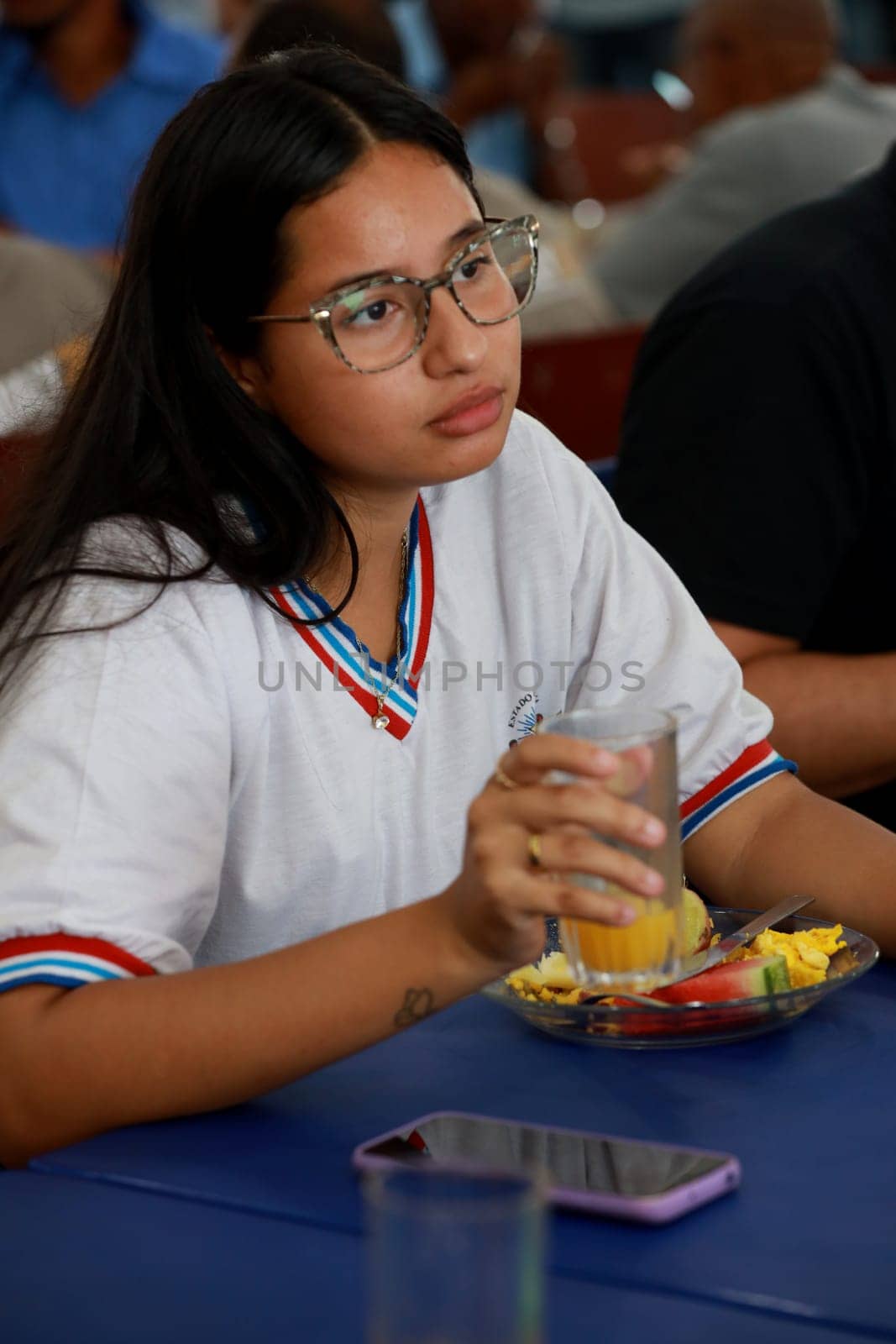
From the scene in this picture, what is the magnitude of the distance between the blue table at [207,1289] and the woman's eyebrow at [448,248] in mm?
677

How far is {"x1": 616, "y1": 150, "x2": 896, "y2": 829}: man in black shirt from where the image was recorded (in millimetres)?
1829

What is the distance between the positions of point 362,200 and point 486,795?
21.2 inches

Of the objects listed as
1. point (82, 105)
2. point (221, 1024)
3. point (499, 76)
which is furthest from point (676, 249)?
point (221, 1024)

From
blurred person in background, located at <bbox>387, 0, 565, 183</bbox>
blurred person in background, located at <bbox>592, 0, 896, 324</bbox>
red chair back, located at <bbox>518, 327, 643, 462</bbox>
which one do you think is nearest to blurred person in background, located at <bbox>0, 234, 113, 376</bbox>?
red chair back, located at <bbox>518, 327, 643, 462</bbox>

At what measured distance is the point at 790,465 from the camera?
5.98 feet

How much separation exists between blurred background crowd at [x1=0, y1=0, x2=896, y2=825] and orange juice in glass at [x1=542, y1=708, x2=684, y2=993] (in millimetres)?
723

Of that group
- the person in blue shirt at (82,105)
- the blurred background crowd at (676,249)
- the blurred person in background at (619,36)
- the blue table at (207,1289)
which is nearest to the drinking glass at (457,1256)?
the blue table at (207,1289)

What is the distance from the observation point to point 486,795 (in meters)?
0.99

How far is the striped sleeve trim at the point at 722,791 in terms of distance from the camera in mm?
1496

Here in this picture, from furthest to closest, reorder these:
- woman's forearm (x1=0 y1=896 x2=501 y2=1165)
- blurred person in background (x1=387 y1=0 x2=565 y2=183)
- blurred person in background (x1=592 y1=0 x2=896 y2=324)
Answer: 1. blurred person in background (x1=387 y1=0 x2=565 y2=183)
2. blurred person in background (x1=592 y1=0 x2=896 y2=324)
3. woman's forearm (x1=0 y1=896 x2=501 y2=1165)

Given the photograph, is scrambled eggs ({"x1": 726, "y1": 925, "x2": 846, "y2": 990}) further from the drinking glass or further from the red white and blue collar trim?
the drinking glass

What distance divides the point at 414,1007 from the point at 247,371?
0.58m

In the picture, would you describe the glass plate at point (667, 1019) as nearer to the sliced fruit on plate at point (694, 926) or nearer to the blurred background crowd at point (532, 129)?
the sliced fruit on plate at point (694, 926)

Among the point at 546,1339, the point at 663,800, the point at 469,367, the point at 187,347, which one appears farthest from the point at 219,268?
the point at 546,1339
